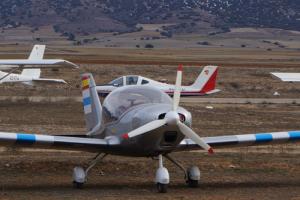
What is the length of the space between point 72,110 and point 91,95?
1747cm

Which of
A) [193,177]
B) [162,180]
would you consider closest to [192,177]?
[193,177]

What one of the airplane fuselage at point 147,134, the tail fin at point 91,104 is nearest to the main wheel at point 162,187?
the airplane fuselage at point 147,134

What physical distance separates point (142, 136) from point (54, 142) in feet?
4.91

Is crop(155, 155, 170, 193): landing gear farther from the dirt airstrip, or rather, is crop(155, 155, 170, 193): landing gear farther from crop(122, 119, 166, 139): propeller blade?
crop(122, 119, 166, 139): propeller blade

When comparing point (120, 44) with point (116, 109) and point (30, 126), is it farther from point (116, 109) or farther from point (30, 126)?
point (116, 109)

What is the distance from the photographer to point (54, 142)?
47.3 ft

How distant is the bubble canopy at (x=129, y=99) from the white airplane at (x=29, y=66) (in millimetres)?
21017

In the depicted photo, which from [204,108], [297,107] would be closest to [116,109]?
[204,108]

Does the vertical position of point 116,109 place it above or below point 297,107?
above

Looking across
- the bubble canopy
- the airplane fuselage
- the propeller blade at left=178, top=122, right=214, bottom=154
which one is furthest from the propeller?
the bubble canopy

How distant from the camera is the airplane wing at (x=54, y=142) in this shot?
14094 millimetres

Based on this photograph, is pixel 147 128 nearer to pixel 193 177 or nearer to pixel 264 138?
pixel 193 177

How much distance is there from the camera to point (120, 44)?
6801 inches

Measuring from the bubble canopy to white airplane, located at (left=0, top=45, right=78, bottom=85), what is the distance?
21.0 metres
